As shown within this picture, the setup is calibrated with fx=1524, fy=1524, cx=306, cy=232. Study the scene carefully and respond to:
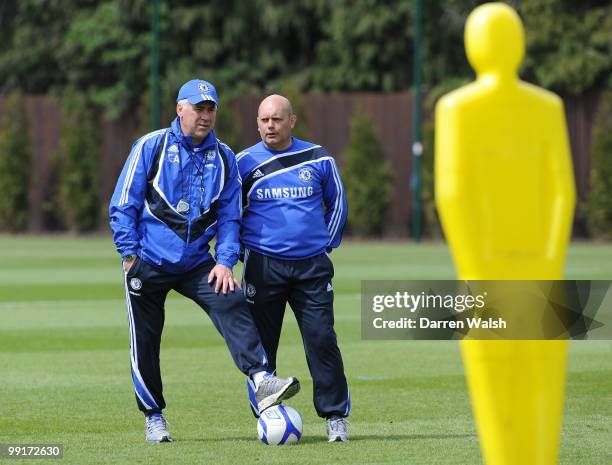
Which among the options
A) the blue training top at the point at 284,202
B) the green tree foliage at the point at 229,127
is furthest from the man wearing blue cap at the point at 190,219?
the green tree foliage at the point at 229,127

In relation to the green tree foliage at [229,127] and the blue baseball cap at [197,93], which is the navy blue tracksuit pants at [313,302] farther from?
the green tree foliage at [229,127]

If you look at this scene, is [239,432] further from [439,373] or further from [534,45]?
[534,45]

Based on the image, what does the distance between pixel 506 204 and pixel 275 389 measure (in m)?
3.89

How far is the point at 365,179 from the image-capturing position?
3403cm

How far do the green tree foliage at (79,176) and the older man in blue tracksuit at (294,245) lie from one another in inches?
1066

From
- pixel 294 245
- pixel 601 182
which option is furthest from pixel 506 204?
pixel 601 182

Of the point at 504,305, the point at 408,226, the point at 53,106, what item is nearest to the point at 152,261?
the point at 504,305

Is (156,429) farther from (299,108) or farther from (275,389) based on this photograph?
(299,108)

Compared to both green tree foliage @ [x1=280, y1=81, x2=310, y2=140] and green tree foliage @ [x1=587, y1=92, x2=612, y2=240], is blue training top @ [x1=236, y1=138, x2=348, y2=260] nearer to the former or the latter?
green tree foliage @ [x1=587, y1=92, x2=612, y2=240]

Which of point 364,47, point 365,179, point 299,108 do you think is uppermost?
point 364,47

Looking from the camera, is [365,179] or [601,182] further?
[365,179]

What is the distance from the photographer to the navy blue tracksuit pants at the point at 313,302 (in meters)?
8.64

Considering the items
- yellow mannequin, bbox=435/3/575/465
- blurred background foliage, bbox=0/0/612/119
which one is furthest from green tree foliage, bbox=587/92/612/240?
yellow mannequin, bbox=435/3/575/465

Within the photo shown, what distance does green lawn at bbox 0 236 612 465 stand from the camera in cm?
820
